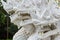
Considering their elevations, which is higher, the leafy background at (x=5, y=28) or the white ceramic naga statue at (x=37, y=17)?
the white ceramic naga statue at (x=37, y=17)

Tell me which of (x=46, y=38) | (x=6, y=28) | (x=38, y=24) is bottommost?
(x=6, y=28)

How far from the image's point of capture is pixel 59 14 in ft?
5.92

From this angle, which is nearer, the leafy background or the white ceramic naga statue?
the white ceramic naga statue

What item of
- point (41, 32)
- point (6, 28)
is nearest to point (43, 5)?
point (41, 32)

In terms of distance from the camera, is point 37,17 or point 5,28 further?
point 5,28

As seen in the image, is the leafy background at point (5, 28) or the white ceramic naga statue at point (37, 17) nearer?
the white ceramic naga statue at point (37, 17)

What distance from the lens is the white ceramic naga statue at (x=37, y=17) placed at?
69.1 inches

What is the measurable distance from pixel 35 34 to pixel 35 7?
0.65ft

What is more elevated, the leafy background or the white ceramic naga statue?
the white ceramic naga statue

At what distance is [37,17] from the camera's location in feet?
5.75

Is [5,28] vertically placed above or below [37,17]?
below

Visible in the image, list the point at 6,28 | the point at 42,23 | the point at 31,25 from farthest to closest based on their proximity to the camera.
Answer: the point at 6,28 → the point at 31,25 → the point at 42,23

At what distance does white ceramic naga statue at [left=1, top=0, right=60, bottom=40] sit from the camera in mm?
1755

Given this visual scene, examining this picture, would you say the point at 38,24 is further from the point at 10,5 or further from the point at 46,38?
the point at 10,5
